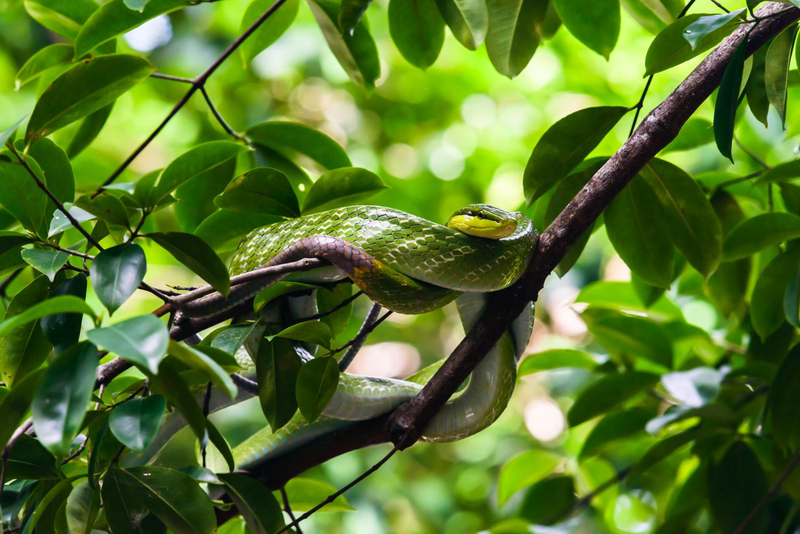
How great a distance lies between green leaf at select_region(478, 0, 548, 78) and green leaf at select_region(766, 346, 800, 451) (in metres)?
0.70

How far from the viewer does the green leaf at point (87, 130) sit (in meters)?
1.30

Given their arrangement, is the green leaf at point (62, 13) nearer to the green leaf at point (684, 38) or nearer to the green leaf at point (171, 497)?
the green leaf at point (171, 497)

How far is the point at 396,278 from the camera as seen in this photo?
0.97 metres

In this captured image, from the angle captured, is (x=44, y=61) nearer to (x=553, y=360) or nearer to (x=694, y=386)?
(x=553, y=360)

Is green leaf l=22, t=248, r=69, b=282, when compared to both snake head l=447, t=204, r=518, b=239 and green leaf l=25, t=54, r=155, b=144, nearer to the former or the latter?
green leaf l=25, t=54, r=155, b=144

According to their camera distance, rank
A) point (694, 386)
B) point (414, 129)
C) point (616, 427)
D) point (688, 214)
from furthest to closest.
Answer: point (414, 129), point (616, 427), point (694, 386), point (688, 214)

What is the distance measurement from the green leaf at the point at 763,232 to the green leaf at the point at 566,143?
32 cm

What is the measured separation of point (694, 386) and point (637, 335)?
20 centimetres

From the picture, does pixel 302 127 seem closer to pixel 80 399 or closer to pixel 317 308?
pixel 317 308

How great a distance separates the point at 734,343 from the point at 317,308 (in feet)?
3.52

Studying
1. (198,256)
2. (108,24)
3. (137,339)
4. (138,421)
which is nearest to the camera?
(137,339)

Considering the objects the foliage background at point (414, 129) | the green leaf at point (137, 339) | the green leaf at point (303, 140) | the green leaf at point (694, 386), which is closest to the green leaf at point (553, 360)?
the green leaf at point (694, 386)

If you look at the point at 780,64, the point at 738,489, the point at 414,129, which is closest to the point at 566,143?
the point at 780,64

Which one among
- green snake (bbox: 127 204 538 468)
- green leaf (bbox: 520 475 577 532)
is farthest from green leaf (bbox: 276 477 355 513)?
green leaf (bbox: 520 475 577 532)
